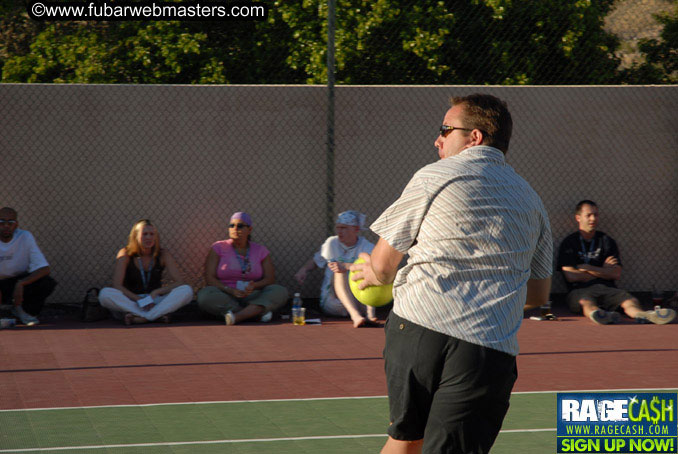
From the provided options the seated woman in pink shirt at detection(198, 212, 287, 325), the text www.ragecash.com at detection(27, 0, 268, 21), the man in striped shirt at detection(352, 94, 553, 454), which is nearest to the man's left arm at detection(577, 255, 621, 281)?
the seated woman in pink shirt at detection(198, 212, 287, 325)

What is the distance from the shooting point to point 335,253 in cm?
1069

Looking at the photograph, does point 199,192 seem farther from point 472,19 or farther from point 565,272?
point 472,19

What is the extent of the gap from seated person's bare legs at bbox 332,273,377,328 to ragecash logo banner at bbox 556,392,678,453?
533 cm

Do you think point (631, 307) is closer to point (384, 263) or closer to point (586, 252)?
point (586, 252)

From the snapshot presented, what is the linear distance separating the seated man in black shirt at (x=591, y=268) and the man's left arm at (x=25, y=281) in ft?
19.6

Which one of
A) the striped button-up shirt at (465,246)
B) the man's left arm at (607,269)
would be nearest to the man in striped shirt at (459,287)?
the striped button-up shirt at (465,246)

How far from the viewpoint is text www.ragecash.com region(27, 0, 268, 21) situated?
14530 mm

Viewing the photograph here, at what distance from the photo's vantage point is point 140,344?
30.1ft

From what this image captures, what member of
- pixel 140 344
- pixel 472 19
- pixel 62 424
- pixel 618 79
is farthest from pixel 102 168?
pixel 618 79

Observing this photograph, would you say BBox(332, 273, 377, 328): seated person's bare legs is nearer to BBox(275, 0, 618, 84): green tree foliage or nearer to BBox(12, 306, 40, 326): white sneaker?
BBox(12, 306, 40, 326): white sneaker

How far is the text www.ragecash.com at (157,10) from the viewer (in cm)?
1453

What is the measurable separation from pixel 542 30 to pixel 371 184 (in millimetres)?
5067

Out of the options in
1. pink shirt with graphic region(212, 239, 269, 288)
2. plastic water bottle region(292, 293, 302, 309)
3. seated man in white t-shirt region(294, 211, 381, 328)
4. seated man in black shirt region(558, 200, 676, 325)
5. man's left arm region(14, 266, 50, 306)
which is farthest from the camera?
seated man in black shirt region(558, 200, 676, 325)

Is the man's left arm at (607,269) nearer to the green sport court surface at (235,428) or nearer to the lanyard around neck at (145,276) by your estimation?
the green sport court surface at (235,428)
